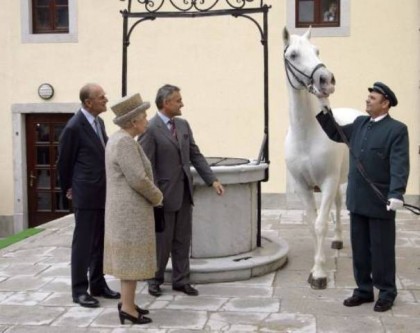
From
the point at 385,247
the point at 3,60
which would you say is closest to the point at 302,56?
the point at 385,247

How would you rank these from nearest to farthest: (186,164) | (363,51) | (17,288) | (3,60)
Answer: (186,164) → (17,288) → (363,51) → (3,60)

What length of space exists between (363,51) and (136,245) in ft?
23.0

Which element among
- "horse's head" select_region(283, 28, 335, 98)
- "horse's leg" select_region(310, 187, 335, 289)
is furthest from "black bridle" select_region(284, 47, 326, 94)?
"horse's leg" select_region(310, 187, 335, 289)

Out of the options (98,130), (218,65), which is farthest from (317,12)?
(98,130)

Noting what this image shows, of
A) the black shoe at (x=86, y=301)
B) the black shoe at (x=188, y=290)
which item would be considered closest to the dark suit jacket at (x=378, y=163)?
the black shoe at (x=188, y=290)

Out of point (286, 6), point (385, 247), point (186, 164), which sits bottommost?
point (385, 247)

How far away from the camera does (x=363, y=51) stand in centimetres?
1034

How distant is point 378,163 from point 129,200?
181cm

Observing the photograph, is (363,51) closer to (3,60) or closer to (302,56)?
(302,56)

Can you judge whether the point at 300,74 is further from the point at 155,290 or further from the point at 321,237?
the point at 155,290

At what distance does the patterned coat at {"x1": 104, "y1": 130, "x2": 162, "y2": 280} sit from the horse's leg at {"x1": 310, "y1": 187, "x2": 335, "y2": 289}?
1.73 m

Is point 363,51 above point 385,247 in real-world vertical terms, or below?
above

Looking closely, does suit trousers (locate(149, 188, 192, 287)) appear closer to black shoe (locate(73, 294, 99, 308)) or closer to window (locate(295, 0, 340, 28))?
black shoe (locate(73, 294, 99, 308))

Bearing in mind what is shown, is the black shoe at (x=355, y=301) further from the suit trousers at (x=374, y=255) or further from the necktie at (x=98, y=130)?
the necktie at (x=98, y=130)
